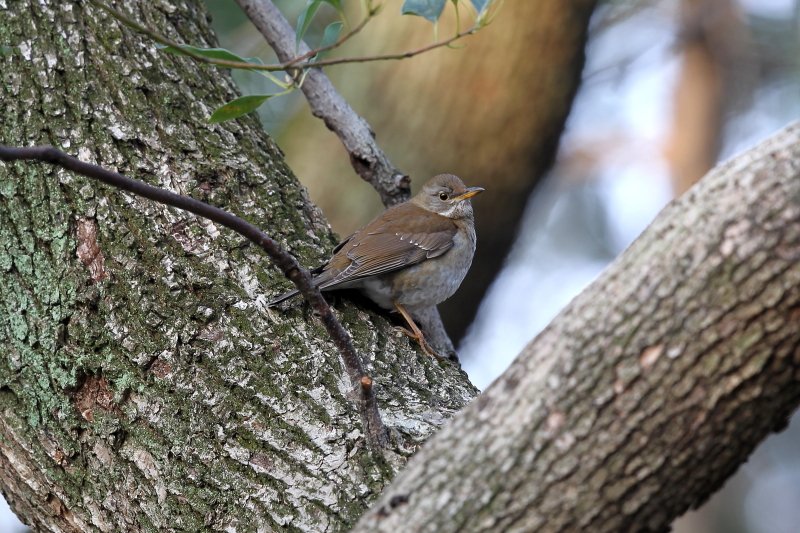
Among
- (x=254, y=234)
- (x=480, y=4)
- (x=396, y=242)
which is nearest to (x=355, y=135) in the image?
(x=396, y=242)

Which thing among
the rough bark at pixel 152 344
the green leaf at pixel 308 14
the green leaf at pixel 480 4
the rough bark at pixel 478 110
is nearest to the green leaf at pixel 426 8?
the green leaf at pixel 480 4

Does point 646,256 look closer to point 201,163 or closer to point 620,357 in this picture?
point 620,357

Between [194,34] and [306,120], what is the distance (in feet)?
7.26

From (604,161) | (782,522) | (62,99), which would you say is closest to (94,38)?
(62,99)

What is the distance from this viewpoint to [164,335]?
301cm

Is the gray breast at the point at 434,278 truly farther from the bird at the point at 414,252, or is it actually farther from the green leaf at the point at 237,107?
the green leaf at the point at 237,107

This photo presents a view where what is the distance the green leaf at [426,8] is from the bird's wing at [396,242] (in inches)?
58.9

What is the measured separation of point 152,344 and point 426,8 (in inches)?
56.7

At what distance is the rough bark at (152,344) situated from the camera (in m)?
2.78

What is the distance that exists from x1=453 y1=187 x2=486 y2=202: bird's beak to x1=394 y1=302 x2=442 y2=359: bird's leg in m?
1.04

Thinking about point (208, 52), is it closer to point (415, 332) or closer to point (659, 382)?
point (659, 382)

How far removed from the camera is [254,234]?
2273 millimetres

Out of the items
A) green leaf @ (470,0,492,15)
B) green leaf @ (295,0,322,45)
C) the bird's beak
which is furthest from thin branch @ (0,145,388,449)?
the bird's beak

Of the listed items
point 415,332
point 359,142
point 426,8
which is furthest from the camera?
point 359,142
